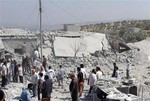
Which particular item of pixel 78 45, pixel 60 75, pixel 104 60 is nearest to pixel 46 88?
pixel 60 75

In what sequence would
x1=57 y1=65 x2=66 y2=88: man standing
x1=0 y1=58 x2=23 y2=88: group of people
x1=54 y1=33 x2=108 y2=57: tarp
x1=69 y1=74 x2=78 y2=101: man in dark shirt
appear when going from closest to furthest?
1. x1=69 y1=74 x2=78 y2=101: man in dark shirt
2. x1=0 y1=58 x2=23 y2=88: group of people
3. x1=57 y1=65 x2=66 y2=88: man standing
4. x1=54 y1=33 x2=108 y2=57: tarp

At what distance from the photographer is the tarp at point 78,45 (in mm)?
28578

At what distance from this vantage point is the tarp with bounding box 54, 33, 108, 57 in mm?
28578

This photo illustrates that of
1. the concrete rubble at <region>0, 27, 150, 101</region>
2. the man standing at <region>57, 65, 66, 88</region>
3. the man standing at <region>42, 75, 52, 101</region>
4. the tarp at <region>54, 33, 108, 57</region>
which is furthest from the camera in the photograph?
the tarp at <region>54, 33, 108, 57</region>

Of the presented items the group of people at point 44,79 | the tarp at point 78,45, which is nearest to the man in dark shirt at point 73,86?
the group of people at point 44,79

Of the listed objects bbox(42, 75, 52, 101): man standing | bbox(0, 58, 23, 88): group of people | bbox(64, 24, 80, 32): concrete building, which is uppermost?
bbox(64, 24, 80, 32): concrete building

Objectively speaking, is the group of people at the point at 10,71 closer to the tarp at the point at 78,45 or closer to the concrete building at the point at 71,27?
the tarp at the point at 78,45

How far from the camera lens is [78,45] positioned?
2909cm

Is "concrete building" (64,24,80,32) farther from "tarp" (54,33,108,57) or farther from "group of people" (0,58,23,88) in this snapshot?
"group of people" (0,58,23,88)

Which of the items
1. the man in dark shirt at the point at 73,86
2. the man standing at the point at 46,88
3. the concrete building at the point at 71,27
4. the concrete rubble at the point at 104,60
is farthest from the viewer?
the concrete building at the point at 71,27

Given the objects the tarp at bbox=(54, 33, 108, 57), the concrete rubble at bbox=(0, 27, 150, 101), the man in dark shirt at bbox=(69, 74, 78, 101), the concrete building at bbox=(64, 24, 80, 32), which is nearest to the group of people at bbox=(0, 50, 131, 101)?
the man in dark shirt at bbox=(69, 74, 78, 101)

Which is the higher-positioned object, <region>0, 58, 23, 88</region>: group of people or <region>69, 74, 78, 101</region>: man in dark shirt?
<region>0, 58, 23, 88</region>: group of people

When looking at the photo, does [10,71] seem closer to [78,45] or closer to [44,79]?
[44,79]

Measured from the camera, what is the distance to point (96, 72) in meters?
17.0
